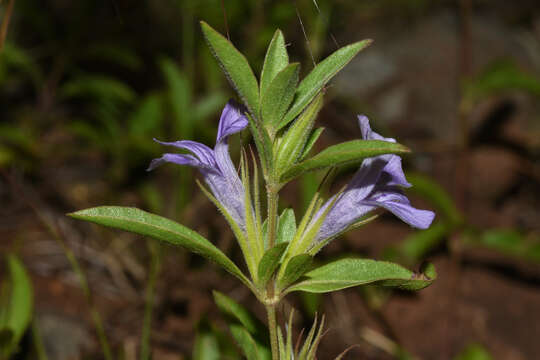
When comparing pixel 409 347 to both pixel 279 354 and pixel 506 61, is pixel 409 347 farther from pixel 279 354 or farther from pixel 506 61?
pixel 279 354

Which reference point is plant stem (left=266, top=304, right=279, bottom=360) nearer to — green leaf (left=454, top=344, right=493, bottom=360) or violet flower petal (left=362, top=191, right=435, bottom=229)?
violet flower petal (left=362, top=191, right=435, bottom=229)

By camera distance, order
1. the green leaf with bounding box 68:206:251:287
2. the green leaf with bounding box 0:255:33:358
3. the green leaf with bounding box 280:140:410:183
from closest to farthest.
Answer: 1. the green leaf with bounding box 280:140:410:183
2. the green leaf with bounding box 68:206:251:287
3. the green leaf with bounding box 0:255:33:358

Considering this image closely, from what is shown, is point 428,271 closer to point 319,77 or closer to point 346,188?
point 346,188

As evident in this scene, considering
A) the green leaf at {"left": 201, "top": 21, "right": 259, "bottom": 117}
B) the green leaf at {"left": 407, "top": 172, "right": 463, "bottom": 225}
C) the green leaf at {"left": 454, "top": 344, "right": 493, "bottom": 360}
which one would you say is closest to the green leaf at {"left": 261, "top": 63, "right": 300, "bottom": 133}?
the green leaf at {"left": 201, "top": 21, "right": 259, "bottom": 117}

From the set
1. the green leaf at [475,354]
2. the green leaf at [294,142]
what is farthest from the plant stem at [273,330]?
the green leaf at [475,354]

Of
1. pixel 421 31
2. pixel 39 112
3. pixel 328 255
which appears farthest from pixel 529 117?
pixel 39 112
